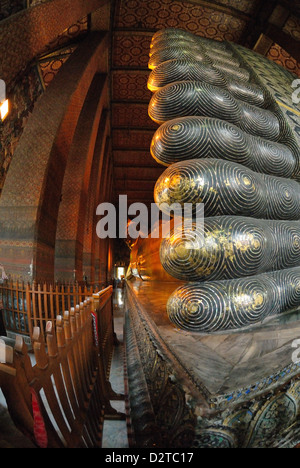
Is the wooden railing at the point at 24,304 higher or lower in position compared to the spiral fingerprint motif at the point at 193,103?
lower

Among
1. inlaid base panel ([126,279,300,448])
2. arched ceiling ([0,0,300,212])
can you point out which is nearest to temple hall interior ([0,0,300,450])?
inlaid base panel ([126,279,300,448])

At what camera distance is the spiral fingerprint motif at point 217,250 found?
1.04 meters

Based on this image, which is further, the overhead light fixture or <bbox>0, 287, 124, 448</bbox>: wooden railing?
the overhead light fixture

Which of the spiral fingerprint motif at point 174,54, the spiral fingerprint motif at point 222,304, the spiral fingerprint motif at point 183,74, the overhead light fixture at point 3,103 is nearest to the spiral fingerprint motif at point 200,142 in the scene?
the spiral fingerprint motif at point 183,74

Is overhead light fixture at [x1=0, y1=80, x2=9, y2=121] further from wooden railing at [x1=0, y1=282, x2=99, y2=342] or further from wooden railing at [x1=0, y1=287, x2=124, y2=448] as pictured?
wooden railing at [x1=0, y1=287, x2=124, y2=448]

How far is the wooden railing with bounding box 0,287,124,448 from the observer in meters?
0.62

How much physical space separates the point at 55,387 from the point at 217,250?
3.04 feet

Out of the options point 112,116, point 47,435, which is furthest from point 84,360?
point 112,116

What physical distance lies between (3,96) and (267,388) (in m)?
4.25

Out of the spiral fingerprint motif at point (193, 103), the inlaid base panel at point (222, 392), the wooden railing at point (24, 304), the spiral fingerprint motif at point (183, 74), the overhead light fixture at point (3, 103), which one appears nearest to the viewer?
the inlaid base panel at point (222, 392)

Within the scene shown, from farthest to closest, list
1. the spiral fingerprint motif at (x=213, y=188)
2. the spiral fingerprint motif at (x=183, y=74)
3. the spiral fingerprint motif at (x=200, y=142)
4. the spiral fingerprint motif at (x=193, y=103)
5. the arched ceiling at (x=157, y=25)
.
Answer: the arched ceiling at (x=157, y=25)
the spiral fingerprint motif at (x=183, y=74)
the spiral fingerprint motif at (x=193, y=103)
the spiral fingerprint motif at (x=200, y=142)
the spiral fingerprint motif at (x=213, y=188)

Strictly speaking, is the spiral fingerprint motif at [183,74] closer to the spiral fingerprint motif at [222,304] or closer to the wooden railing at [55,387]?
the spiral fingerprint motif at [222,304]

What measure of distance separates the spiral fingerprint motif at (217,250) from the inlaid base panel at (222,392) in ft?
0.90

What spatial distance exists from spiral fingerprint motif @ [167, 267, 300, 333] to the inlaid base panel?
0.17 feet
